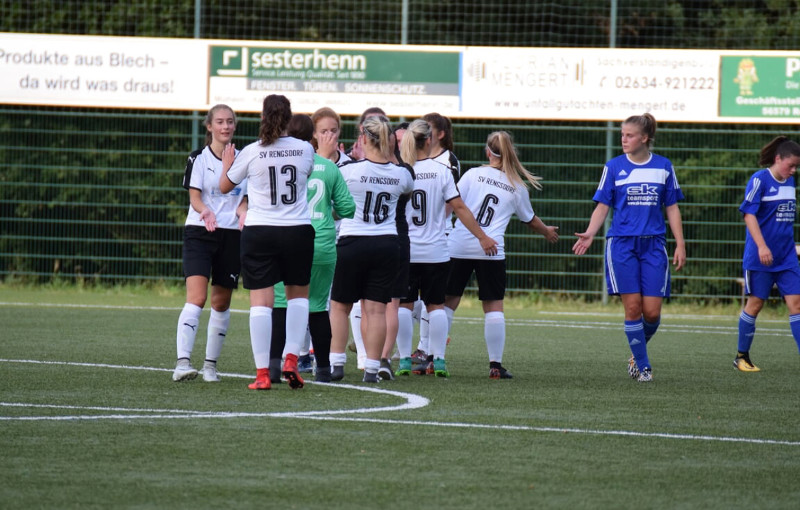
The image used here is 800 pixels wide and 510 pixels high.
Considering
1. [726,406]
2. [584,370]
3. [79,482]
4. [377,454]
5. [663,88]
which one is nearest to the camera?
[79,482]

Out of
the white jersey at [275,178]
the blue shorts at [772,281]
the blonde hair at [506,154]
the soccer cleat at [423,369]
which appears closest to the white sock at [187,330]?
the white jersey at [275,178]

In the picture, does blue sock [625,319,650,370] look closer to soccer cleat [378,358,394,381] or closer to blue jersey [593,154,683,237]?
blue jersey [593,154,683,237]

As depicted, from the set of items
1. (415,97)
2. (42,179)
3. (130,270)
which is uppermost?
(415,97)

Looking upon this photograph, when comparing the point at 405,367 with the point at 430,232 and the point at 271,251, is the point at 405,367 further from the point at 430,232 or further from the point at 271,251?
the point at 271,251

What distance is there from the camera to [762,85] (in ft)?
60.8

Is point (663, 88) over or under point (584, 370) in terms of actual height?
over

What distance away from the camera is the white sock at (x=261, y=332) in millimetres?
7832

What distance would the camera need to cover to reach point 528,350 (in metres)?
11.7

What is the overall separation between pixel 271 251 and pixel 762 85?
1246 cm

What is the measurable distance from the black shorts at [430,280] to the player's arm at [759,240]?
8.02 ft

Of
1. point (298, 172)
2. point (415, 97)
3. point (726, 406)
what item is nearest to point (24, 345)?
point (298, 172)

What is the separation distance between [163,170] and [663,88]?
25.3 ft

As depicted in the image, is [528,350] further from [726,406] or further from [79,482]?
[79,482]

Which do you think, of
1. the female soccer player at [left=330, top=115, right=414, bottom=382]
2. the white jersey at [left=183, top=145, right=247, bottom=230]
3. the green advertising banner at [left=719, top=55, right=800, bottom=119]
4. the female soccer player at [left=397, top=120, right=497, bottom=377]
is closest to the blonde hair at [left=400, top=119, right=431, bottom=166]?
the female soccer player at [left=397, top=120, right=497, bottom=377]
